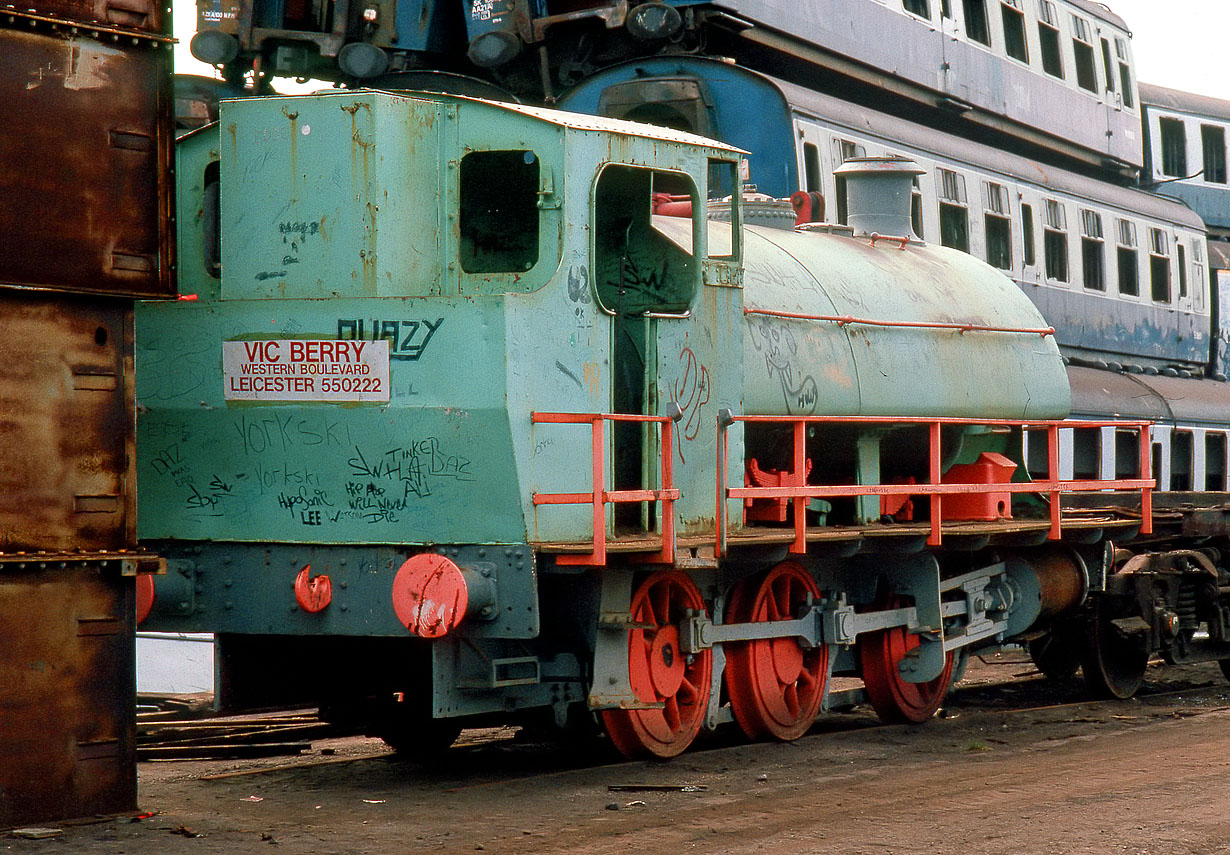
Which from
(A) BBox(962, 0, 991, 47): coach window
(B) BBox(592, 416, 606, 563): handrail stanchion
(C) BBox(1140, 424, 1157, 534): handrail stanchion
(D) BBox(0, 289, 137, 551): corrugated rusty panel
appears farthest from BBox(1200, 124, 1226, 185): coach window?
(D) BBox(0, 289, 137, 551): corrugated rusty panel

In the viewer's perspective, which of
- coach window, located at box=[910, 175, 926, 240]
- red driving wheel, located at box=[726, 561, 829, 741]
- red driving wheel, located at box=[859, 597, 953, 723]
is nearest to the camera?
red driving wheel, located at box=[726, 561, 829, 741]

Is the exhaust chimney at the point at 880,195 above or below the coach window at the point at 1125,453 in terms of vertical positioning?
above

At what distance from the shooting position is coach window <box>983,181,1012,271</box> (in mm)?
17375

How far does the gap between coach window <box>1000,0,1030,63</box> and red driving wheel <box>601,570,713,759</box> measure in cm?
1224

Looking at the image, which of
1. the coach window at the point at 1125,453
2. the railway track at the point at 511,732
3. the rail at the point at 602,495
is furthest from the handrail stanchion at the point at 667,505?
the coach window at the point at 1125,453

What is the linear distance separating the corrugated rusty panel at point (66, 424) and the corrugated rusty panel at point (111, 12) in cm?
129

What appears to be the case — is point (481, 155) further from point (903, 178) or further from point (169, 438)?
point (903, 178)

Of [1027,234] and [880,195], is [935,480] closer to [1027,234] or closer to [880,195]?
[880,195]

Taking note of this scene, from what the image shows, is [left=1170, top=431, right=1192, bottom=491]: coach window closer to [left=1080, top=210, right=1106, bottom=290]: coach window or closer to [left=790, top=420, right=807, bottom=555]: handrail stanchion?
[left=1080, top=210, right=1106, bottom=290]: coach window

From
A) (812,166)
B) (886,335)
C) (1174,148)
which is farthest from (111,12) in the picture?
(1174,148)

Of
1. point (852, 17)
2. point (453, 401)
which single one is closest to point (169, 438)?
point (453, 401)

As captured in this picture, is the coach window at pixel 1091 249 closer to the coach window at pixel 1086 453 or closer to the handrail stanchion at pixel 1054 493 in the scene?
the coach window at pixel 1086 453

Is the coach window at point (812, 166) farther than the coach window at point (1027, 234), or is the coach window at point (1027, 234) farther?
the coach window at point (1027, 234)

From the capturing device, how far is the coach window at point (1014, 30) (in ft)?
66.3
